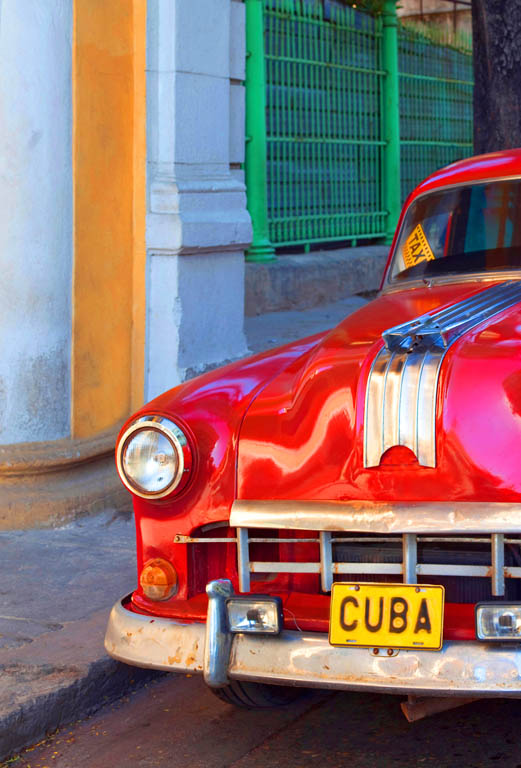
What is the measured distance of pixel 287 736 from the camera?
11.8ft

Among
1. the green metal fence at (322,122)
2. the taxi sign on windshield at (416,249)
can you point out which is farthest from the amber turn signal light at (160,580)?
the green metal fence at (322,122)

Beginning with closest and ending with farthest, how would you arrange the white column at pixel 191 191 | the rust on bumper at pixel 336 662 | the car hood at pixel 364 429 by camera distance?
the rust on bumper at pixel 336 662
the car hood at pixel 364 429
the white column at pixel 191 191

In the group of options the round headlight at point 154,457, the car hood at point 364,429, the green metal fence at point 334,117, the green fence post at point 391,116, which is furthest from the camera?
the green fence post at point 391,116

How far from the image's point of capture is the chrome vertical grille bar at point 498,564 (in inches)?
113

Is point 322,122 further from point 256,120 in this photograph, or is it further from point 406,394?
point 406,394

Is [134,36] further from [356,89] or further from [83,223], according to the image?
[356,89]

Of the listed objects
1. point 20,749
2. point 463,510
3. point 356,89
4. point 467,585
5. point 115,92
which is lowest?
point 20,749

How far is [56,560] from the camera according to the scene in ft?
16.5

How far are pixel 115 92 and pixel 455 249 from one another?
2.33m

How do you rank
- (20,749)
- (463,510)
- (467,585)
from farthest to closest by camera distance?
1. (20,749)
2. (467,585)
3. (463,510)

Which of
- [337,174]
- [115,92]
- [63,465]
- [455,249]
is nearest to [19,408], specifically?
[63,465]

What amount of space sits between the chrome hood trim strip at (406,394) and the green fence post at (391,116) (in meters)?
10.1

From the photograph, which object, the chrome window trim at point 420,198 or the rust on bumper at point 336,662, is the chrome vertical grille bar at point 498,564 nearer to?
the rust on bumper at point 336,662

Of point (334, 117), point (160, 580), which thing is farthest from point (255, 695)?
point (334, 117)
